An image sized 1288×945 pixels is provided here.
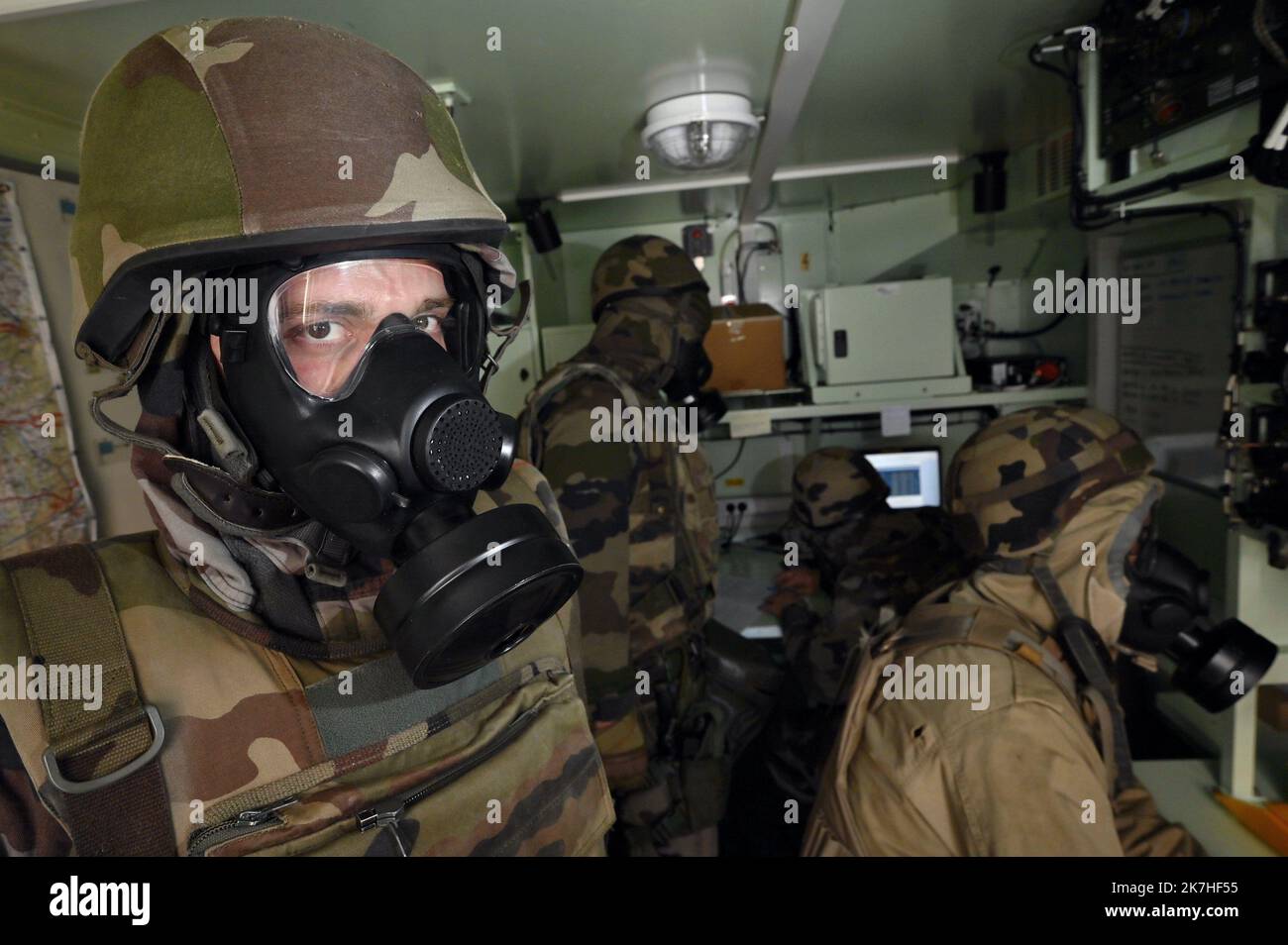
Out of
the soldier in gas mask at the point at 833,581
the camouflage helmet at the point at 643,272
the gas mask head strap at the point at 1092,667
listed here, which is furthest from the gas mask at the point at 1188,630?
the camouflage helmet at the point at 643,272

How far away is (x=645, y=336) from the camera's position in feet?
7.09

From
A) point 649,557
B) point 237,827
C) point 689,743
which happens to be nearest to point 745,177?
point 649,557

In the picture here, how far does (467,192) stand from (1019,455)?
1.21 meters

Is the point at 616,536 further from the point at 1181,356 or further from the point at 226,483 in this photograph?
the point at 1181,356

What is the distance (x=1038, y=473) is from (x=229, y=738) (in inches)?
57.0

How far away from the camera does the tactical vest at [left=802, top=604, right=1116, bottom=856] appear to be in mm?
1202

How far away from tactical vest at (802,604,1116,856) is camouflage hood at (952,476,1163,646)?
2.8 inches

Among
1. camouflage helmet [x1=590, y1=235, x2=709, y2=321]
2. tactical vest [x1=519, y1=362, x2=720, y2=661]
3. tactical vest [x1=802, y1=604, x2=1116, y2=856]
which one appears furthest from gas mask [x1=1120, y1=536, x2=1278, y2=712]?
camouflage helmet [x1=590, y1=235, x2=709, y2=321]

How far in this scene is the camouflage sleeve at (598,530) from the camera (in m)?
1.71

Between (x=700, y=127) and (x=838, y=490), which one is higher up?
(x=700, y=127)
